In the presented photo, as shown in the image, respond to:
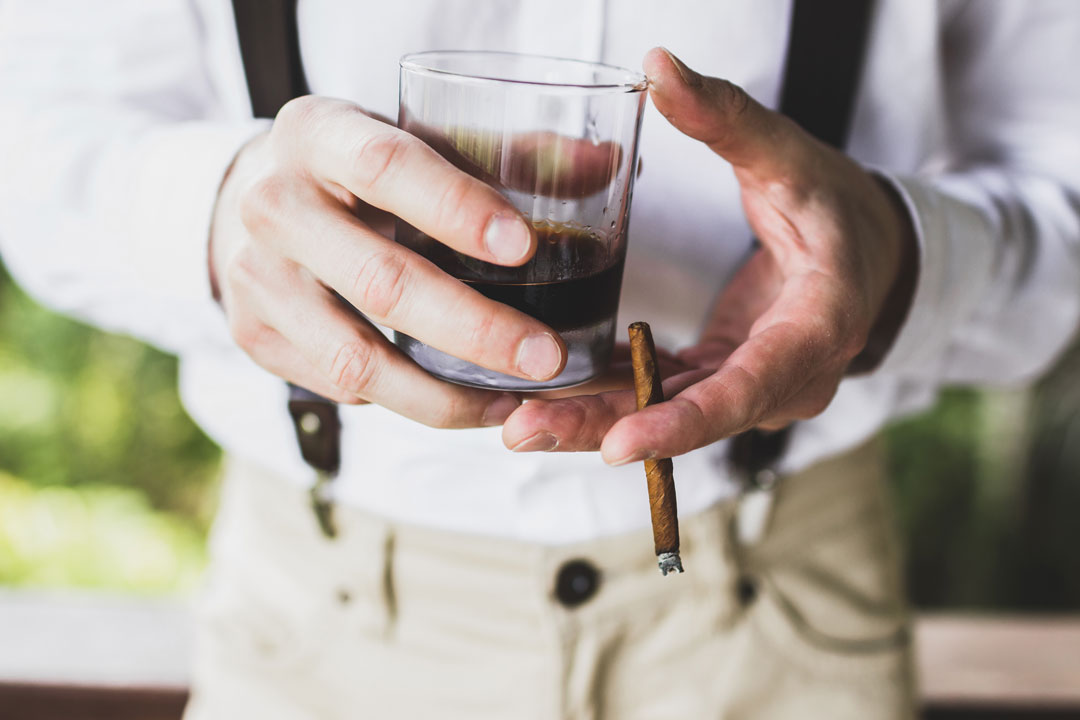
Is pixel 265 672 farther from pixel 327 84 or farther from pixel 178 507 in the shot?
pixel 178 507

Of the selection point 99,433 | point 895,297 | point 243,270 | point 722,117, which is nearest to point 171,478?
point 99,433

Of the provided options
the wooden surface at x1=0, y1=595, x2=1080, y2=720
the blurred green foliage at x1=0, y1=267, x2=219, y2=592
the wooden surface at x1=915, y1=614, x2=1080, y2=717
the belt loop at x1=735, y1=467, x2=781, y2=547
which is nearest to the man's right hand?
the belt loop at x1=735, y1=467, x2=781, y2=547

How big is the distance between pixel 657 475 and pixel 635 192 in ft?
1.04

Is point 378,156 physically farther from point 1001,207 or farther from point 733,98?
point 1001,207

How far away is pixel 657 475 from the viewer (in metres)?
0.59

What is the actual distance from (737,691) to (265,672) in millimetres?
503

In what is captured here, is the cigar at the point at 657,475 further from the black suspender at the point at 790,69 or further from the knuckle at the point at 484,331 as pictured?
the black suspender at the point at 790,69

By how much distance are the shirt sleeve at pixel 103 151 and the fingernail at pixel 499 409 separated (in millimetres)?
342

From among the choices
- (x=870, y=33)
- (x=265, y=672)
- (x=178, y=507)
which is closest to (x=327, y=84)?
(x=870, y=33)

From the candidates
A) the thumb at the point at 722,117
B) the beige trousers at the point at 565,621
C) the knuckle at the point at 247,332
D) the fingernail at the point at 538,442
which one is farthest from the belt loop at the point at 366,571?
the thumb at the point at 722,117

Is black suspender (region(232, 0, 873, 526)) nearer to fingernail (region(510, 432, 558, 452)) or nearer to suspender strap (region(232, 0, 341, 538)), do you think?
suspender strap (region(232, 0, 341, 538))

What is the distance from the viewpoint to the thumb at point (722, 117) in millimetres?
546

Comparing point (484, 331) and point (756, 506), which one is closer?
point (484, 331)

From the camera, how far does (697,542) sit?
88 cm
